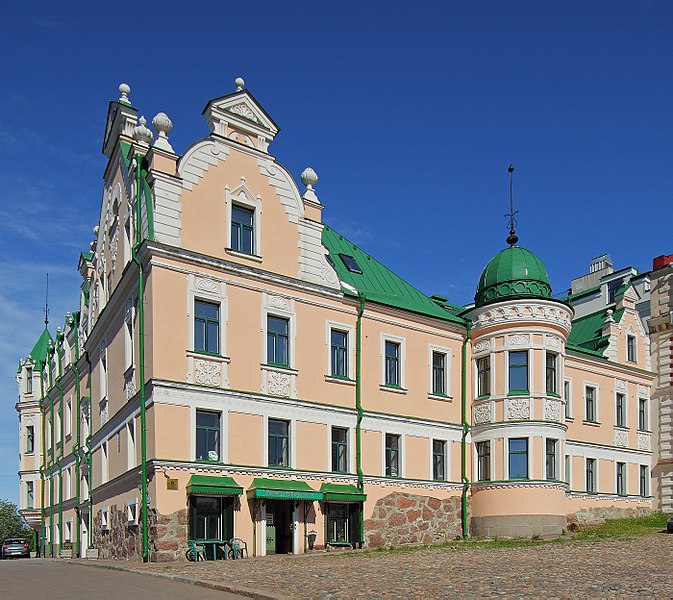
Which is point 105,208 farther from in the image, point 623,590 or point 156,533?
point 623,590

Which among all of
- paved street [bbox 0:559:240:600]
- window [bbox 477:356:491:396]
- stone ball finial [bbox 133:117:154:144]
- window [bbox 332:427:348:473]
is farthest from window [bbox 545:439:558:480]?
stone ball finial [bbox 133:117:154:144]

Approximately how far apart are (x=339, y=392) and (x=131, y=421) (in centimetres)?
708

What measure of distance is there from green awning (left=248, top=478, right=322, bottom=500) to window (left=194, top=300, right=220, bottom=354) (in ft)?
14.0

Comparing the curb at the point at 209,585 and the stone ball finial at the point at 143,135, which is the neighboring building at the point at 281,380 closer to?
the stone ball finial at the point at 143,135

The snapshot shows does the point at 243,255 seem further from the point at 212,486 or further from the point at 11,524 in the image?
the point at 11,524

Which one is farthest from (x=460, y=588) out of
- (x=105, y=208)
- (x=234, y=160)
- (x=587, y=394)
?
(x=587, y=394)

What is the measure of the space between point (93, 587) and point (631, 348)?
31.5 meters

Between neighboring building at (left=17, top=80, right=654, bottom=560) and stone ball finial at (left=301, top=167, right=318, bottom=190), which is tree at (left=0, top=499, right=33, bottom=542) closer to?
neighboring building at (left=17, top=80, right=654, bottom=560)

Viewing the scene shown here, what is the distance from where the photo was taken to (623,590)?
43.0ft

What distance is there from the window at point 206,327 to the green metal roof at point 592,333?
1912 centimetres

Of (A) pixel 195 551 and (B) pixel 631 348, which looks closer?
(A) pixel 195 551

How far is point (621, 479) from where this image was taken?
3900 centimetres

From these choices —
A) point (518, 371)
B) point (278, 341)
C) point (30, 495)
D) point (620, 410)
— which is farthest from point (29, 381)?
point (620, 410)

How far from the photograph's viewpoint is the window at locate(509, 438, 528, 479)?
31500 millimetres
